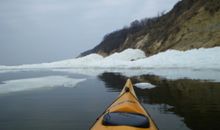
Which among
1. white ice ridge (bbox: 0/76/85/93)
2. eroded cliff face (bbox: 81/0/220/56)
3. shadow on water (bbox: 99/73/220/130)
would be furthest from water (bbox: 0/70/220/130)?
eroded cliff face (bbox: 81/0/220/56)

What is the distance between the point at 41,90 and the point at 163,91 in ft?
27.4

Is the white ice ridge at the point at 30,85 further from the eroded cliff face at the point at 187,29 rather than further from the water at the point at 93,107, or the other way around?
the eroded cliff face at the point at 187,29

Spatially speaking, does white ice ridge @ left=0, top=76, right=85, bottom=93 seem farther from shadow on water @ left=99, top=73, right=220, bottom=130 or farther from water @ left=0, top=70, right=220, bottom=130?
shadow on water @ left=99, top=73, right=220, bottom=130

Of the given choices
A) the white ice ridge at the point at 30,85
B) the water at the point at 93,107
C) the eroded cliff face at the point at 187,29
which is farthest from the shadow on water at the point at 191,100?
the eroded cliff face at the point at 187,29

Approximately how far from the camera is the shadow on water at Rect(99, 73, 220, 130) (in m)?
11.8

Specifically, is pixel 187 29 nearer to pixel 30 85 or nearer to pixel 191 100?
pixel 30 85

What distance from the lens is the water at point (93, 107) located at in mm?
11766

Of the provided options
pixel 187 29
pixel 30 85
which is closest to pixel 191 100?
pixel 30 85

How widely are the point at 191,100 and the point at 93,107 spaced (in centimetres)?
496

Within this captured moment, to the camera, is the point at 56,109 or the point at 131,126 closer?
the point at 131,126

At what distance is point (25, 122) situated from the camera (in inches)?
490

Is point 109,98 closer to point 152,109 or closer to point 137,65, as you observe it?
point 152,109

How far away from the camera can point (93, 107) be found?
15070 millimetres

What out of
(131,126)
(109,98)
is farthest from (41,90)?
(131,126)
